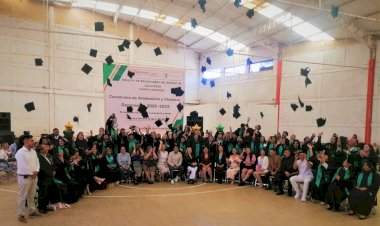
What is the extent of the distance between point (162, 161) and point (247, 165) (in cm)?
227

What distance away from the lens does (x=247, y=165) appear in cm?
784

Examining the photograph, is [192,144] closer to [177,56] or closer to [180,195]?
[180,195]

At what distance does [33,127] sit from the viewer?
14.5m

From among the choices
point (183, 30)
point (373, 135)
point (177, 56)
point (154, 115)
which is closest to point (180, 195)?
point (154, 115)

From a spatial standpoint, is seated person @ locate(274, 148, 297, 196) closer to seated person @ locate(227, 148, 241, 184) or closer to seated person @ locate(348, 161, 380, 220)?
seated person @ locate(227, 148, 241, 184)

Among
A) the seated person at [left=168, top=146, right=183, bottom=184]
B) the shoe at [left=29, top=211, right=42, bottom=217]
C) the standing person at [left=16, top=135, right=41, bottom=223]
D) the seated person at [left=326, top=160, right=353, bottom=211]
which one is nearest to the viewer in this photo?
the standing person at [left=16, top=135, right=41, bottom=223]

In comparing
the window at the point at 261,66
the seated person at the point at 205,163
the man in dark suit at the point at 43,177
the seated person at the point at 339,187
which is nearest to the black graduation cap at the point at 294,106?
the window at the point at 261,66

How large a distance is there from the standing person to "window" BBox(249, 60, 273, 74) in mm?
13549

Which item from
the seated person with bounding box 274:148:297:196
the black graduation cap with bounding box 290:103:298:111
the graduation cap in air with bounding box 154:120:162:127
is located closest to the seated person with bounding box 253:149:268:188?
the seated person with bounding box 274:148:297:196

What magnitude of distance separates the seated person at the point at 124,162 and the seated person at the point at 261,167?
3.25 m

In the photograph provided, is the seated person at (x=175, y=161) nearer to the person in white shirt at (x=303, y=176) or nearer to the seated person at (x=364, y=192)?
the person in white shirt at (x=303, y=176)

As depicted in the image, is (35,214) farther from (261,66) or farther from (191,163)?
(261,66)

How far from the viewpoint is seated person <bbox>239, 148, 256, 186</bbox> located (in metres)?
7.74

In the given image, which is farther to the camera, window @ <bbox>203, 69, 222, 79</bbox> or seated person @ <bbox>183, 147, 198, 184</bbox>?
window @ <bbox>203, 69, 222, 79</bbox>
